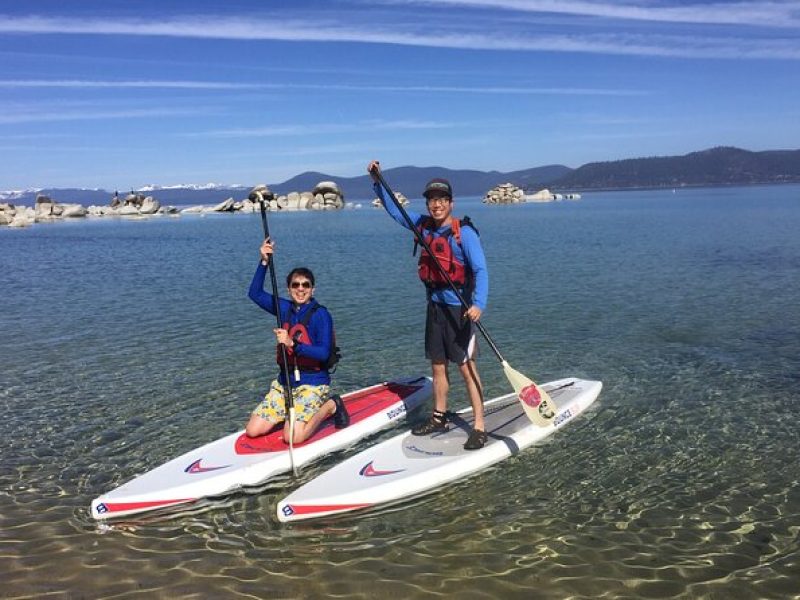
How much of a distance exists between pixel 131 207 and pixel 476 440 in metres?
139

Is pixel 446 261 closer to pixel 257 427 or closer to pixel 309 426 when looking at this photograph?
pixel 309 426

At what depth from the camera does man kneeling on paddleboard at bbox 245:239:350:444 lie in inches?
316

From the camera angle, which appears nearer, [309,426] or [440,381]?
Answer: [309,426]

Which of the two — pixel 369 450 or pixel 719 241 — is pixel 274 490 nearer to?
pixel 369 450

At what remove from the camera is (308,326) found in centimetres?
809

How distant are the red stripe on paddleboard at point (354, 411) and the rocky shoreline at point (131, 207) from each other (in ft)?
266

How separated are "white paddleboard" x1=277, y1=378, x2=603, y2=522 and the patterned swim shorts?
0.87m

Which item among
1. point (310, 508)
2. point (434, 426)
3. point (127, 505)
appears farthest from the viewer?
point (434, 426)

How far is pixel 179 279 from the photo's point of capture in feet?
94.4

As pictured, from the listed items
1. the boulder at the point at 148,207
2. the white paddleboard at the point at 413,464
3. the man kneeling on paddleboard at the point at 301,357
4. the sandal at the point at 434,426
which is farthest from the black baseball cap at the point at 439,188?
the boulder at the point at 148,207

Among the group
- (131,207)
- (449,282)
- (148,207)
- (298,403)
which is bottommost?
(298,403)

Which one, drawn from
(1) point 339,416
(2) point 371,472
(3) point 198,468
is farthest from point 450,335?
(3) point 198,468

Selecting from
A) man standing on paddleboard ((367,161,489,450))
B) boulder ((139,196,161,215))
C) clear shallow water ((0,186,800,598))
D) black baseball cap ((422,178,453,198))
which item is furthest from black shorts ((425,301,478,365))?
boulder ((139,196,161,215))

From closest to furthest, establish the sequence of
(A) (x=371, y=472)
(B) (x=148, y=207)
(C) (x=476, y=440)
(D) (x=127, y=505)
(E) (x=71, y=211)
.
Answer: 1. (D) (x=127, y=505)
2. (A) (x=371, y=472)
3. (C) (x=476, y=440)
4. (E) (x=71, y=211)
5. (B) (x=148, y=207)
